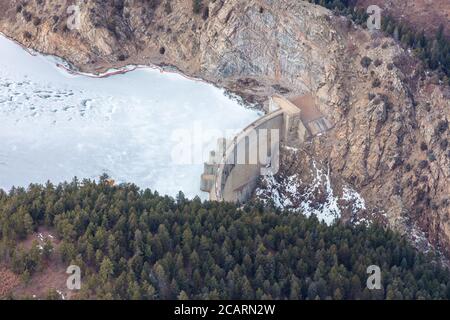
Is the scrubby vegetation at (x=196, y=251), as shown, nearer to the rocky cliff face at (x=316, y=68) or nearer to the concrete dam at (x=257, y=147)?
the concrete dam at (x=257, y=147)

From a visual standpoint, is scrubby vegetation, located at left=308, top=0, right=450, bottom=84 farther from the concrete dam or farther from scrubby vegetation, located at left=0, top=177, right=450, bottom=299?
scrubby vegetation, located at left=0, top=177, right=450, bottom=299

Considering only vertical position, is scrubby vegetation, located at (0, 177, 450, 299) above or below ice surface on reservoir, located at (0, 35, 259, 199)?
above

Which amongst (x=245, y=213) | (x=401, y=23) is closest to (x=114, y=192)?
(x=245, y=213)

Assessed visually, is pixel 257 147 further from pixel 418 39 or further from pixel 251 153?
pixel 418 39

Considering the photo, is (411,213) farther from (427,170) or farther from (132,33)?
(132,33)

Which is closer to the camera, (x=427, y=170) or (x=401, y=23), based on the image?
(x=427, y=170)

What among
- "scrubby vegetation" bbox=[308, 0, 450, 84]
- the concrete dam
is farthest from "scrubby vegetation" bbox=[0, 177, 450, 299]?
"scrubby vegetation" bbox=[308, 0, 450, 84]
